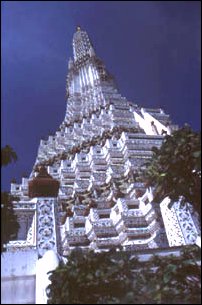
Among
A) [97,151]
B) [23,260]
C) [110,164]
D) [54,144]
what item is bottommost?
[23,260]

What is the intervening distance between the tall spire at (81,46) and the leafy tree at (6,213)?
2610 inches

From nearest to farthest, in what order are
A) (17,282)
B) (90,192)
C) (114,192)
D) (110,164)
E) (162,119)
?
(17,282), (114,192), (90,192), (110,164), (162,119)

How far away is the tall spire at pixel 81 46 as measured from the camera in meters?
72.1

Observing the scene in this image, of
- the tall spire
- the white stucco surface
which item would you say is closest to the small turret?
the white stucco surface

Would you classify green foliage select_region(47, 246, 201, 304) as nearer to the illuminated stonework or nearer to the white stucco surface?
the white stucco surface

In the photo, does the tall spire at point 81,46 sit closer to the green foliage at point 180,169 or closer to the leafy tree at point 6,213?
the green foliage at point 180,169

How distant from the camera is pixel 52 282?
8.01 metres

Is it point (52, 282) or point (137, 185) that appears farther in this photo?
point (137, 185)

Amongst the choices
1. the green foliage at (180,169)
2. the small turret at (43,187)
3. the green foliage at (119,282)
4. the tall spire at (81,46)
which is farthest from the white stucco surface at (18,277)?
the tall spire at (81,46)

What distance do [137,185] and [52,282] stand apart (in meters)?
25.4

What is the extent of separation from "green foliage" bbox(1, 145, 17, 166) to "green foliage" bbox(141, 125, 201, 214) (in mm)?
3608

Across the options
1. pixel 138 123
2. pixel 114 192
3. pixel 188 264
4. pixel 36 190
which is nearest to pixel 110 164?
pixel 114 192

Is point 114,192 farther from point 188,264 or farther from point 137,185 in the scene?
point 188,264

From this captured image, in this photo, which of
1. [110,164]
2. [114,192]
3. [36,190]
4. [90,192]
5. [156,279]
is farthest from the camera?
[110,164]
